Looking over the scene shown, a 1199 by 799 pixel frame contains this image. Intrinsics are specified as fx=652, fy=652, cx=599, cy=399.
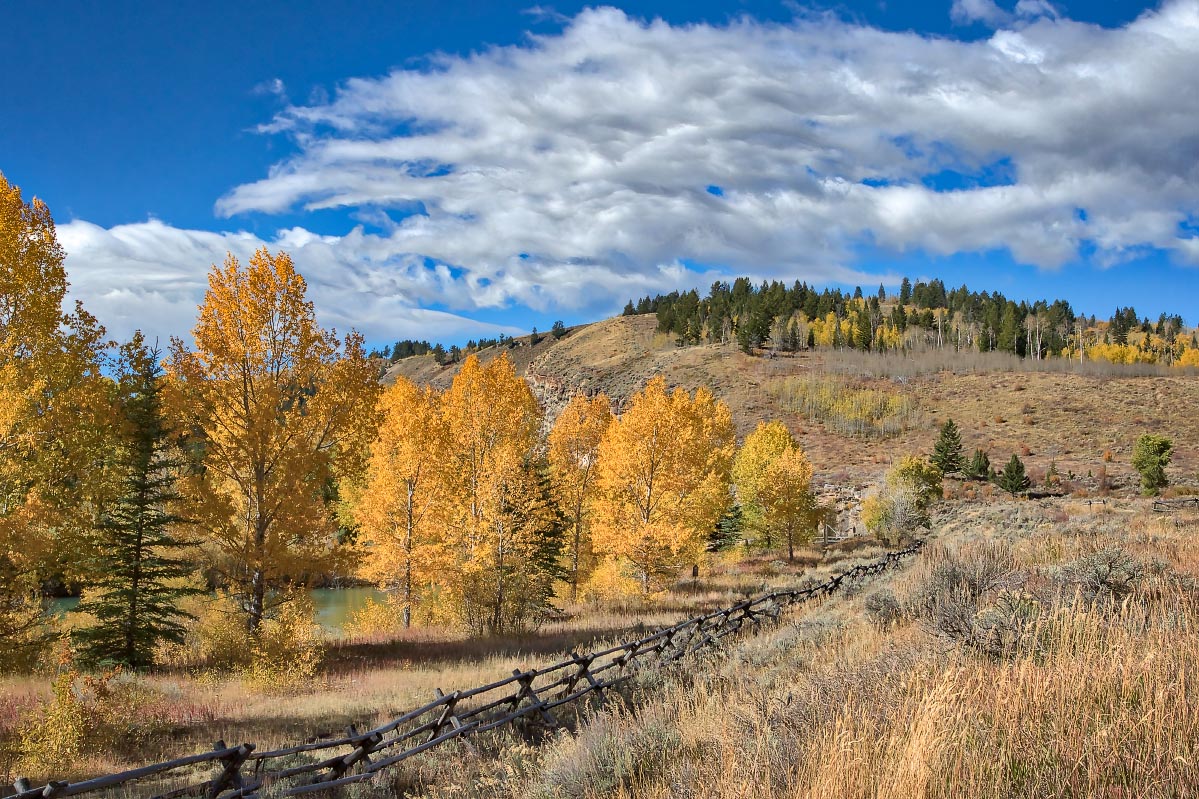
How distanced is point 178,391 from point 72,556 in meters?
5.77

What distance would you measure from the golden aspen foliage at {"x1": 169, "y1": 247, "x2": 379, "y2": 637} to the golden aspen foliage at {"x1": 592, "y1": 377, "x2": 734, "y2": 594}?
1192 centimetres

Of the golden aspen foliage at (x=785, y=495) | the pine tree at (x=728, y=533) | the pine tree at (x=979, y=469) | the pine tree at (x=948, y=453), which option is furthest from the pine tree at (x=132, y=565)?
the pine tree at (x=979, y=469)

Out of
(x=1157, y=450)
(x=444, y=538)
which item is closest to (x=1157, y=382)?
(x=1157, y=450)

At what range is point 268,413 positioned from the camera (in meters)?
15.1

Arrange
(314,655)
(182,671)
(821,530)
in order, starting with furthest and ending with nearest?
1. (821,530)
2. (182,671)
3. (314,655)

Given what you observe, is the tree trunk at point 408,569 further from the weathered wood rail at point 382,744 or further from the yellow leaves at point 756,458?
the yellow leaves at point 756,458

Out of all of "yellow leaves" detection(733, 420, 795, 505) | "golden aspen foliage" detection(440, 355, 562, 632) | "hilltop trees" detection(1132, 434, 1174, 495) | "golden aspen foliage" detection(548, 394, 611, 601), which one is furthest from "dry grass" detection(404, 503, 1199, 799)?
"hilltop trees" detection(1132, 434, 1174, 495)

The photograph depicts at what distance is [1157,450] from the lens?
45.9m

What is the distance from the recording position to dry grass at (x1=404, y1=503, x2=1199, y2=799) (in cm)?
373

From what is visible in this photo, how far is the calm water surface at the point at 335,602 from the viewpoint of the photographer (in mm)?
32688

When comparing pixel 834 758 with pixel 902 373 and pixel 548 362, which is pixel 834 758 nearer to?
pixel 902 373

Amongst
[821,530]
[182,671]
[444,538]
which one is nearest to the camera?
[182,671]

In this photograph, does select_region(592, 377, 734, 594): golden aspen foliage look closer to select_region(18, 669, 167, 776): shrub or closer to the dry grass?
select_region(18, 669, 167, 776): shrub

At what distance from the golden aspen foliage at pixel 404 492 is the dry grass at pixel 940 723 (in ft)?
51.5
